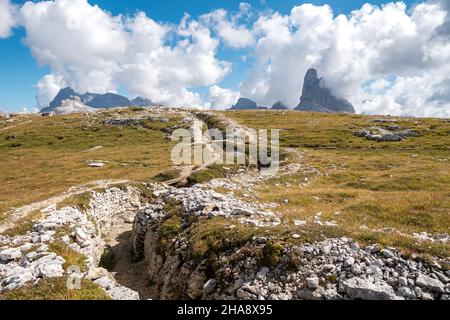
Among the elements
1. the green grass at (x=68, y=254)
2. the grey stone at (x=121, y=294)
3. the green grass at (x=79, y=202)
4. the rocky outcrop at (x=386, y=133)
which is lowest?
the grey stone at (x=121, y=294)

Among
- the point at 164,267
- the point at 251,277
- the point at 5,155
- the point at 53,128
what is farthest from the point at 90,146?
the point at 251,277

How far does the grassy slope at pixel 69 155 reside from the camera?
152 ft

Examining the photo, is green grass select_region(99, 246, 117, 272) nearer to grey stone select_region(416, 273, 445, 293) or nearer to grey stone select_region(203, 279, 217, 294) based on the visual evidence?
grey stone select_region(203, 279, 217, 294)

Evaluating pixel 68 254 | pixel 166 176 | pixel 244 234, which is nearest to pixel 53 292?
pixel 68 254

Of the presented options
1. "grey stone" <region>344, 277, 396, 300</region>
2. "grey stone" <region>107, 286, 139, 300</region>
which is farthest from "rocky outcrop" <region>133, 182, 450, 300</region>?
"grey stone" <region>107, 286, 139, 300</region>

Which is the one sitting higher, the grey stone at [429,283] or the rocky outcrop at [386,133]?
the rocky outcrop at [386,133]

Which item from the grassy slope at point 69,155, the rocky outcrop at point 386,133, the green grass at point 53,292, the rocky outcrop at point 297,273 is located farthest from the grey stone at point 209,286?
the rocky outcrop at point 386,133

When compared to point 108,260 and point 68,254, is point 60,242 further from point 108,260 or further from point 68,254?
point 108,260

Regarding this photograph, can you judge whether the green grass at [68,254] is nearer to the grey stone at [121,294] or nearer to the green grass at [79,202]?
the grey stone at [121,294]

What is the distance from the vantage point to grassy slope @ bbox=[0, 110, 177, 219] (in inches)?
1818
